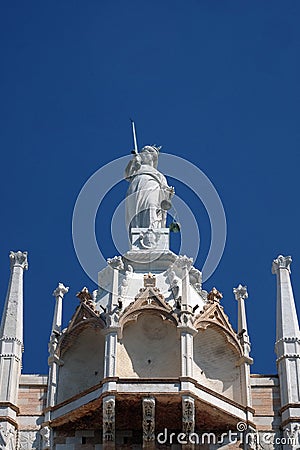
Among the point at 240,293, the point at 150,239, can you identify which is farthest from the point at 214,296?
the point at 150,239

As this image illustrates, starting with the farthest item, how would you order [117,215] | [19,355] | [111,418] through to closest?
1. [117,215]
2. [19,355]
3. [111,418]

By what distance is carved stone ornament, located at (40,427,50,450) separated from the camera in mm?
34688

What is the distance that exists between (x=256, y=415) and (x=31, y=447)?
583 centimetres

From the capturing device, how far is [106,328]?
36125 millimetres

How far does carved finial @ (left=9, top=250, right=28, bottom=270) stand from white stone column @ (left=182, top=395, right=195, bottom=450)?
6833 mm

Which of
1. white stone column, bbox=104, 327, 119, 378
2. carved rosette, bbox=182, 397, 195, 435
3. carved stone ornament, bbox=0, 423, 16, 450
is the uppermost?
white stone column, bbox=104, 327, 119, 378

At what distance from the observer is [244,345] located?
3688 cm

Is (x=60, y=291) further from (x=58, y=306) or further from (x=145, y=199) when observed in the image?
(x=145, y=199)

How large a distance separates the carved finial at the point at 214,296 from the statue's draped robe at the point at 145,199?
13.6ft

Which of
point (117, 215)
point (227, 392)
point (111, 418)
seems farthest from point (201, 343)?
point (117, 215)

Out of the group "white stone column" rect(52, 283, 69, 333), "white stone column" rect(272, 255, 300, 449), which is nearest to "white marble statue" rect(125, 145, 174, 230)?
"white stone column" rect(52, 283, 69, 333)

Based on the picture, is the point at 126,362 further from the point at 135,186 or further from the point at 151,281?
the point at 135,186

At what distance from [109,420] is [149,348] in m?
2.90

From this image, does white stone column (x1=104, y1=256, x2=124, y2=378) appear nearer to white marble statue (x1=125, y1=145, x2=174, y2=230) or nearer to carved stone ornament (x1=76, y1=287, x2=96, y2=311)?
carved stone ornament (x1=76, y1=287, x2=96, y2=311)
